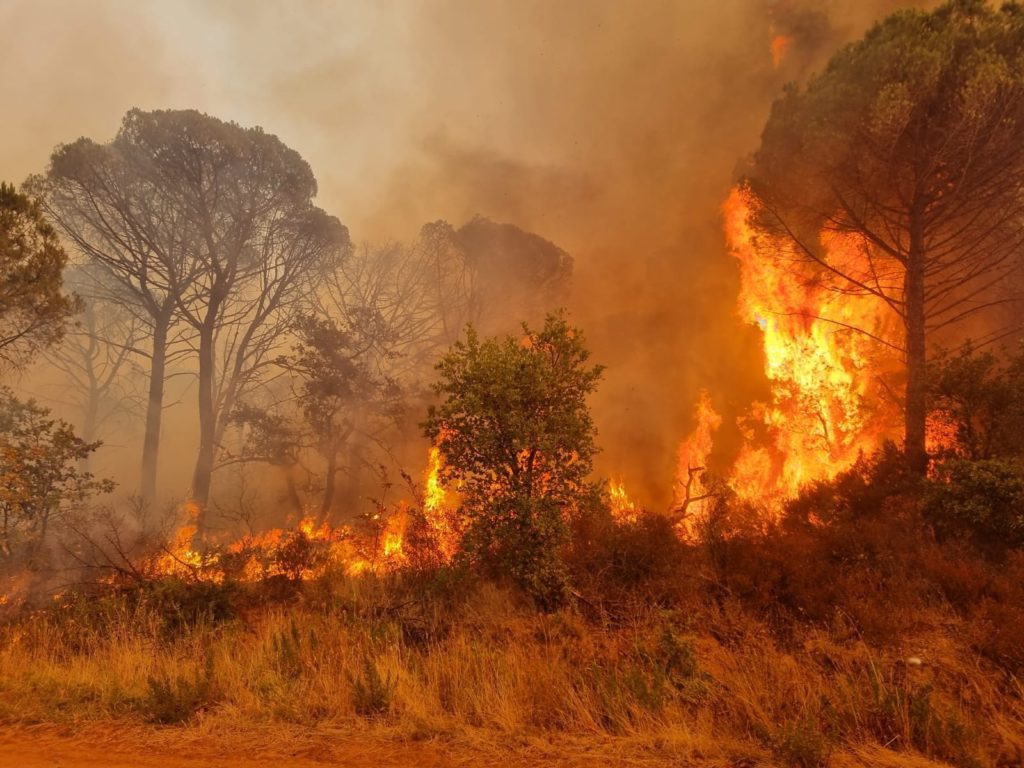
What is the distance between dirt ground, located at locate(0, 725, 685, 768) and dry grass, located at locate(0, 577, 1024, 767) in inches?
5.4

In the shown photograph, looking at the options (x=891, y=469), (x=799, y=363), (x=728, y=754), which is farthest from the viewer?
(x=799, y=363)

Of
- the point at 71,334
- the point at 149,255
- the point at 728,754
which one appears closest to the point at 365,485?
the point at 149,255

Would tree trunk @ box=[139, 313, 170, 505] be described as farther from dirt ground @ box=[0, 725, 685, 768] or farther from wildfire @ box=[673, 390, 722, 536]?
wildfire @ box=[673, 390, 722, 536]

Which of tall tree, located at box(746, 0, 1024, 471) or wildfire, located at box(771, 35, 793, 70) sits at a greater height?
wildfire, located at box(771, 35, 793, 70)

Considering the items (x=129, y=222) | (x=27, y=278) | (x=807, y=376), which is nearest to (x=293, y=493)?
(x=27, y=278)

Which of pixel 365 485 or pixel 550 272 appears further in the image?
pixel 550 272

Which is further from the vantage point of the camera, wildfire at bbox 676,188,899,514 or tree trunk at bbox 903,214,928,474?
wildfire at bbox 676,188,899,514

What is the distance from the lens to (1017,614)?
18.6 ft

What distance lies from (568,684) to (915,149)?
14.1 meters

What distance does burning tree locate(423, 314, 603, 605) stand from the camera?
779 centimetres

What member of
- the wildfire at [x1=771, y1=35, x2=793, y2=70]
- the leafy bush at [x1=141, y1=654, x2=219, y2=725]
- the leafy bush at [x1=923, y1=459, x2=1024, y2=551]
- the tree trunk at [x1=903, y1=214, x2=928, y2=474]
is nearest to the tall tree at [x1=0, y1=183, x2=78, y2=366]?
the leafy bush at [x1=141, y1=654, x2=219, y2=725]

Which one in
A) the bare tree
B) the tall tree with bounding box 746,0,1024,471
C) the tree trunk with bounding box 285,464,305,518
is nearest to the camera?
the tall tree with bounding box 746,0,1024,471

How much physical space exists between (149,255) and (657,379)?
2247cm

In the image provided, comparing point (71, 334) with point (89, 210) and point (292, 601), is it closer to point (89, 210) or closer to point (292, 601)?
point (89, 210)
